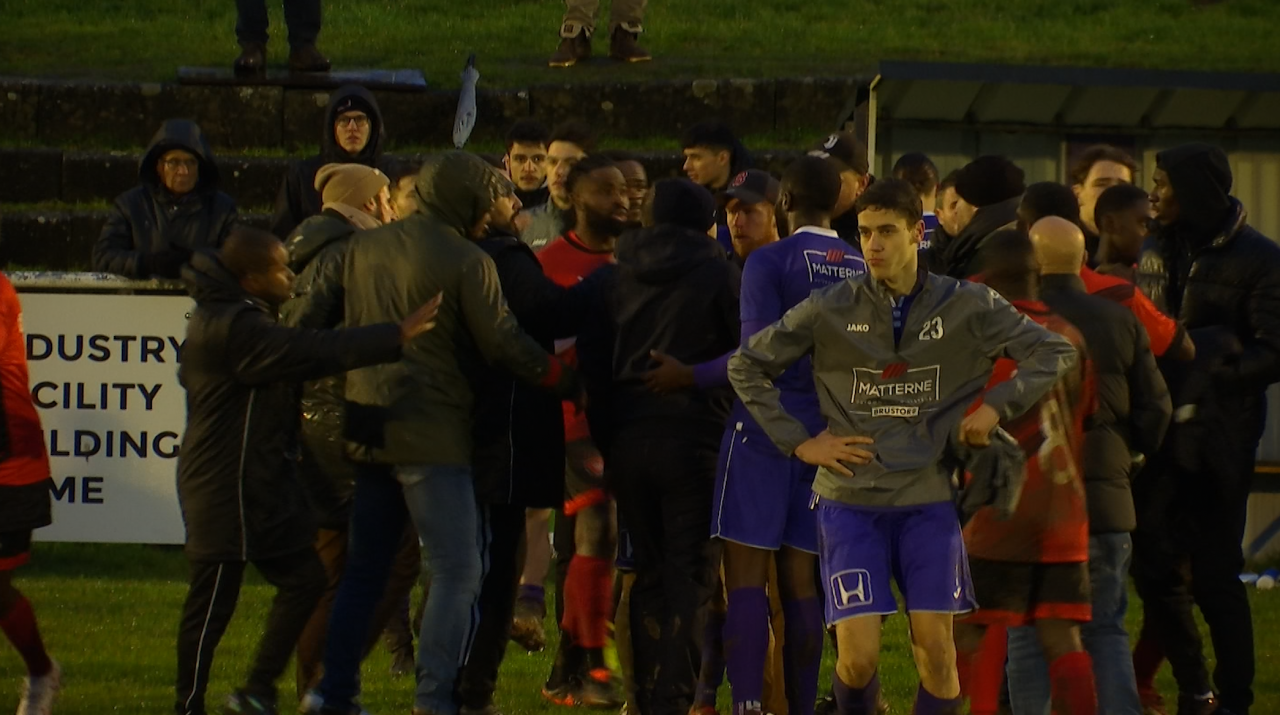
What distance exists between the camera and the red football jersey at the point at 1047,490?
741 cm

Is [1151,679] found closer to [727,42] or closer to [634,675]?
[634,675]

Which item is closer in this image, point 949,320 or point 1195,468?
point 949,320

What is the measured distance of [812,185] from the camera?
311 inches

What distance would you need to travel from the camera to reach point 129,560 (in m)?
12.3

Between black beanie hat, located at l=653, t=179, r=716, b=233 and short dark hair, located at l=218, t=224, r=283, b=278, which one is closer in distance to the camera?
short dark hair, located at l=218, t=224, r=283, b=278

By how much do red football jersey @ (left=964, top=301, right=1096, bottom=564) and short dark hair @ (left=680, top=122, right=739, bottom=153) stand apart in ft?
8.64

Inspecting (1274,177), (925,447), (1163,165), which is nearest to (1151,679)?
(1163,165)

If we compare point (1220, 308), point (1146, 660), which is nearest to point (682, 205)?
point (1220, 308)

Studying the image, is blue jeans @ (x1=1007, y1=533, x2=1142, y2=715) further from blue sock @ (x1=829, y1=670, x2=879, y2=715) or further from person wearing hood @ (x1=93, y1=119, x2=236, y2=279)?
person wearing hood @ (x1=93, y1=119, x2=236, y2=279)

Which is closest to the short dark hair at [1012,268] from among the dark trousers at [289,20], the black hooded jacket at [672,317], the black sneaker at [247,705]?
the black hooded jacket at [672,317]

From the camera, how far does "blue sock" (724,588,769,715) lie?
25.6 ft

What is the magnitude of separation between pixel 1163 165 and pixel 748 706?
2966 mm

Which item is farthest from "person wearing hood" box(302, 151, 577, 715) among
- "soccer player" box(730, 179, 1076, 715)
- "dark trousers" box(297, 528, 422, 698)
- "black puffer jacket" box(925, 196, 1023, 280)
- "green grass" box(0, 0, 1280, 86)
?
"green grass" box(0, 0, 1280, 86)

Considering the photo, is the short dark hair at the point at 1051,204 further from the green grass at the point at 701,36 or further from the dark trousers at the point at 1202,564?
the green grass at the point at 701,36
